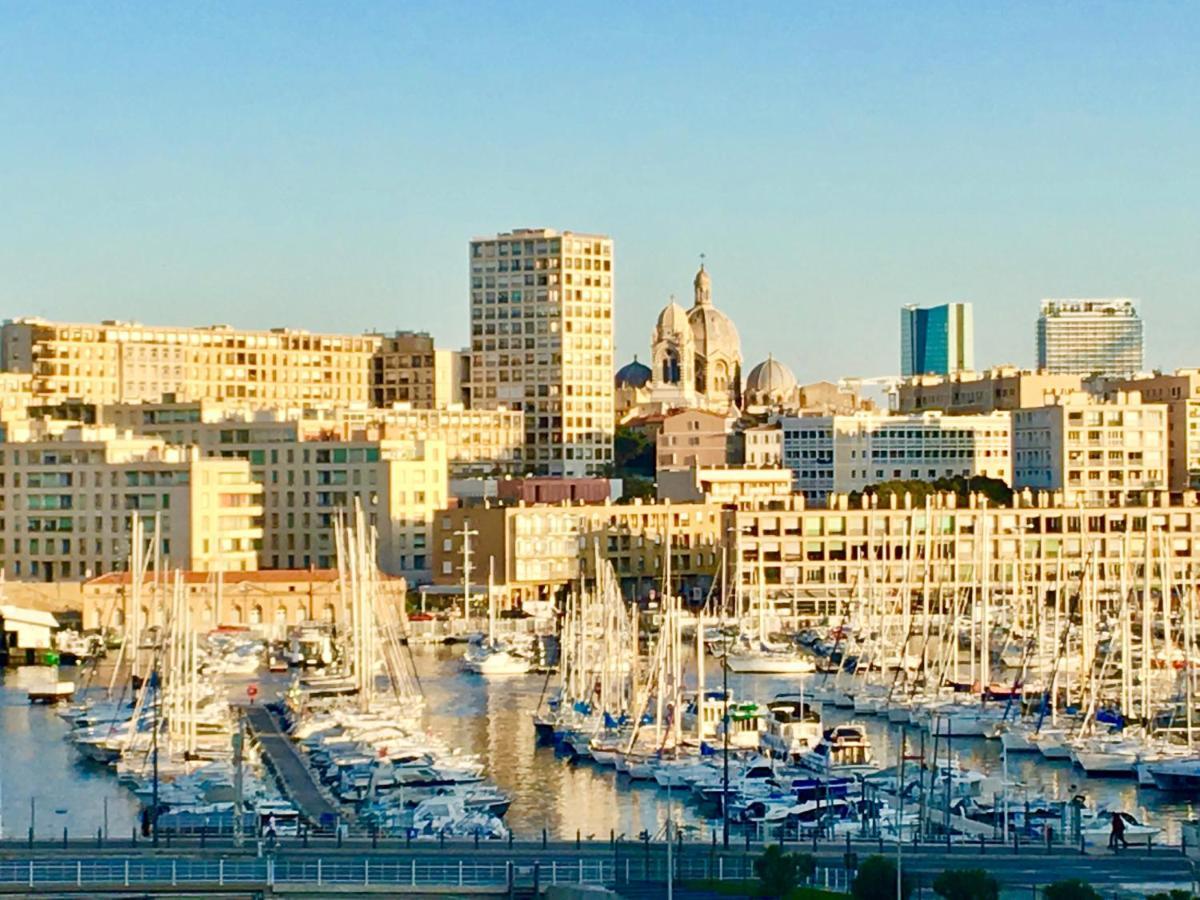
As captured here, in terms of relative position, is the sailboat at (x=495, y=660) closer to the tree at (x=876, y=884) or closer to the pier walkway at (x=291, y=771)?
the pier walkway at (x=291, y=771)

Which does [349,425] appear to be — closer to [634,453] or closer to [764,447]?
[764,447]

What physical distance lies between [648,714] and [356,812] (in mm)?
15825

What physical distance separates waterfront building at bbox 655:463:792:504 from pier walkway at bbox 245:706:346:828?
53.2m

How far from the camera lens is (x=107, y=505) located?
105062 millimetres

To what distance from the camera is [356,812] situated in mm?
52250

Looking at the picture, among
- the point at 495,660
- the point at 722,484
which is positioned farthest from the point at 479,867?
the point at 722,484

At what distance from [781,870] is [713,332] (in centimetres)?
14177

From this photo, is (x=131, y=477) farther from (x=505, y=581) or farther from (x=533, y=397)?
(x=533, y=397)

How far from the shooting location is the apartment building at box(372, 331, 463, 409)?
156500mm

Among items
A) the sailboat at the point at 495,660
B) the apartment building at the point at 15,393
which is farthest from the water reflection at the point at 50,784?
the apartment building at the point at 15,393

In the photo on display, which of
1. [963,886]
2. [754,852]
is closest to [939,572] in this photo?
[754,852]

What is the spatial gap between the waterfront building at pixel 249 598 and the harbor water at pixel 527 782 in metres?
18.5

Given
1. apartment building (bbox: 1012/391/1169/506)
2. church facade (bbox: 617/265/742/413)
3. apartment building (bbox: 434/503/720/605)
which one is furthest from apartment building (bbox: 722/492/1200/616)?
church facade (bbox: 617/265/742/413)

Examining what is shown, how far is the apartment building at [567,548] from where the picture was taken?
110 meters
